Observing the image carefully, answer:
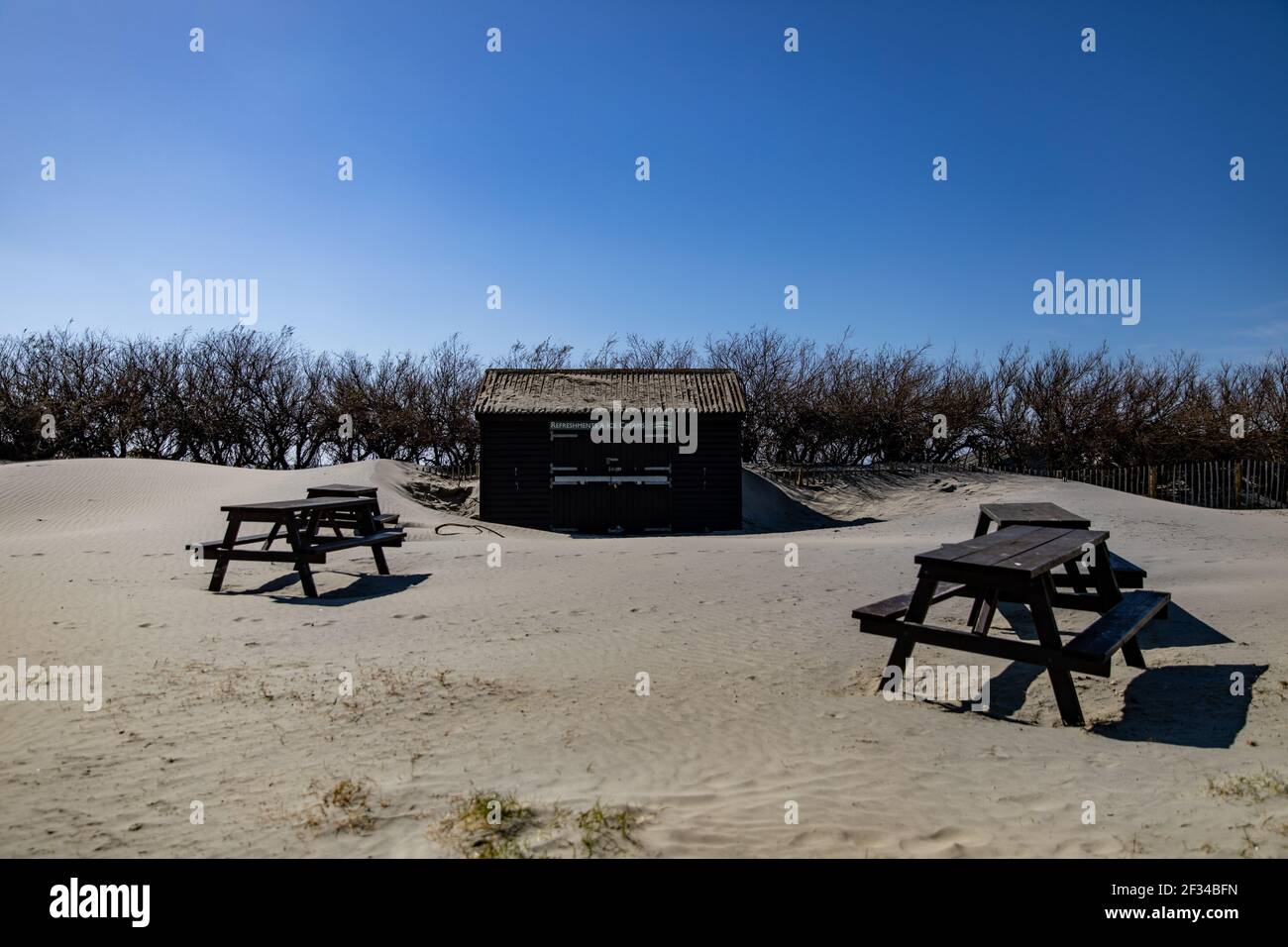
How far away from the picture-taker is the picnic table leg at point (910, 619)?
5803 millimetres

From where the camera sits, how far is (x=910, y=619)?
5859mm

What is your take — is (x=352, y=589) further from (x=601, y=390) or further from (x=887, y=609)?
(x=601, y=390)

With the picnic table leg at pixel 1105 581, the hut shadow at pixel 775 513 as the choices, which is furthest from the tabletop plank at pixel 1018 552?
the hut shadow at pixel 775 513

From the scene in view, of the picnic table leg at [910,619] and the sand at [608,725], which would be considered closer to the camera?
the sand at [608,725]

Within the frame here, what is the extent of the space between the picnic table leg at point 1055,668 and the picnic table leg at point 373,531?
9.20m

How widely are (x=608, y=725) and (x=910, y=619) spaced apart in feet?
8.18

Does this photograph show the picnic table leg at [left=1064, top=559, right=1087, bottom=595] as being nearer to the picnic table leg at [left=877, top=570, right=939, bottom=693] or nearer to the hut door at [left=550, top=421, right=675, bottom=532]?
the picnic table leg at [left=877, top=570, right=939, bottom=693]

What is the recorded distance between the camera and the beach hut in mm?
20422

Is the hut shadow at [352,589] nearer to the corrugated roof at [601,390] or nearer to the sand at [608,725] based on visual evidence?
the sand at [608,725]

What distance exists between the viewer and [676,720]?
5043 millimetres

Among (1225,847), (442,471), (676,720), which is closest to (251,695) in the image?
(676,720)

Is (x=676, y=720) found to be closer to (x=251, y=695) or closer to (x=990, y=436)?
(x=251, y=695)
